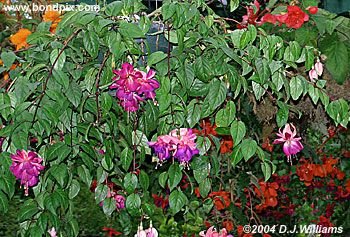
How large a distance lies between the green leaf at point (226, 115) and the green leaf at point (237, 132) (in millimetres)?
11

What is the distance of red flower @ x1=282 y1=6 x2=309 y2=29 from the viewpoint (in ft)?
5.02

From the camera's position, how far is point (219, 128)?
1.25m

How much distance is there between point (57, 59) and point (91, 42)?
0.20 feet

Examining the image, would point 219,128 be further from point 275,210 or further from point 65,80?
point 275,210

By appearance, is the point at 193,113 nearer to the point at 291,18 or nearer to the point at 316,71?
the point at 316,71

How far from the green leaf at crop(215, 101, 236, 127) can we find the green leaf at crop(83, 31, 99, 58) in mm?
243

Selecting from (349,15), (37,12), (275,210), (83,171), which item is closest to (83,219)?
(275,210)

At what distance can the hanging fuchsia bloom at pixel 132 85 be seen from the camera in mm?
1104

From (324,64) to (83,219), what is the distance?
2.82 m

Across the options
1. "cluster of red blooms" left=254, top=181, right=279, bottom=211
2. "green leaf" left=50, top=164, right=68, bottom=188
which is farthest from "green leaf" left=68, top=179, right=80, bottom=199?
"cluster of red blooms" left=254, top=181, right=279, bottom=211

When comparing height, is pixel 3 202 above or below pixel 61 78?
below

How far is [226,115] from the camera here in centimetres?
122

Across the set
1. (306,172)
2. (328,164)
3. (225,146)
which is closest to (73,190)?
(225,146)

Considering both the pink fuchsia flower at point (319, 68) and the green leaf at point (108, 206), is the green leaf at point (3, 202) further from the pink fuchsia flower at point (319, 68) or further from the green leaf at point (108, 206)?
the pink fuchsia flower at point (319, 68)
